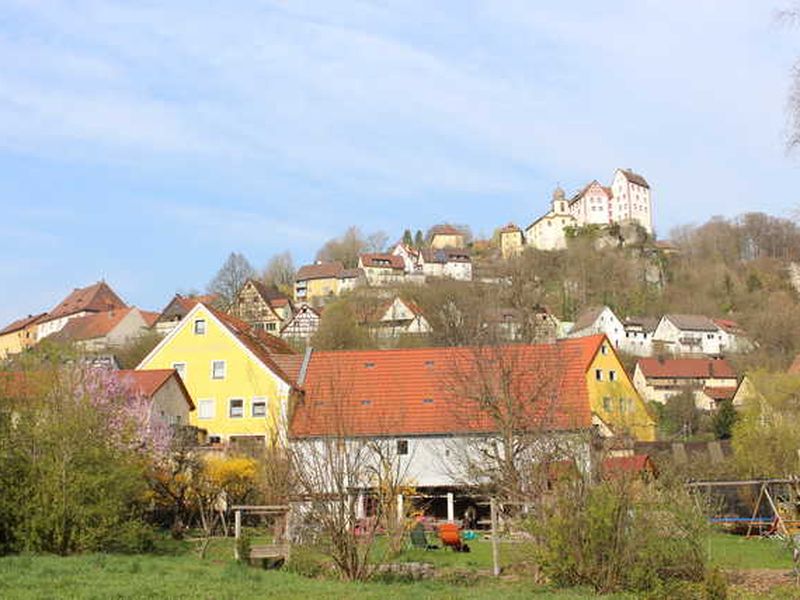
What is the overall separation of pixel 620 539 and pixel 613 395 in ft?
109

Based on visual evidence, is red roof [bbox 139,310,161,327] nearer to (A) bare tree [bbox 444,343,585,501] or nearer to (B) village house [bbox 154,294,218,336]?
(B) village house [bbox 154,294,218,336]

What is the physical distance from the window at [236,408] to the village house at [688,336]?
80.6m

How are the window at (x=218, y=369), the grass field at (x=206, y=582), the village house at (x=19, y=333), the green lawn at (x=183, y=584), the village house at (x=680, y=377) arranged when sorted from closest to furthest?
the green lawn at (x=183, y=584)
the grass field at (x=206, y=582)
the window at (x=218, y=369)
the village house at (x=680, y=377)
the village house at (x=19, y=333)

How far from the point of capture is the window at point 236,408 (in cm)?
4131

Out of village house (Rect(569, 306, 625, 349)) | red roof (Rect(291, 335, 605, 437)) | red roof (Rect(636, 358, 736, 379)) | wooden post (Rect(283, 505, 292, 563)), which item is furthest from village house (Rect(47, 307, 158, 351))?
wooden post (Rect(283, 505, 292, 563))

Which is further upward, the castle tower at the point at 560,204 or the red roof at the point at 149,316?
the castle tower at the point at 560,204

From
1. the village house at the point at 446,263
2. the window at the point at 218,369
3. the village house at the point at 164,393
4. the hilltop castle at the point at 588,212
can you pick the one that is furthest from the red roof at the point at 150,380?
the hilltop castle at the point at 588,212

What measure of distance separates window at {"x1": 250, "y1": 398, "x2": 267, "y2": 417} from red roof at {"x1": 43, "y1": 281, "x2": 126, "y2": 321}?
94.3m

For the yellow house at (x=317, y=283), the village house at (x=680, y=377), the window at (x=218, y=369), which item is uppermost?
the yellow house at (x=317, y=283)

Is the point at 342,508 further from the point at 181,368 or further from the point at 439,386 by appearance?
the point at 181,368

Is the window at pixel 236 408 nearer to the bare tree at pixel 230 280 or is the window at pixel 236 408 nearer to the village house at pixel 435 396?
the village house at pixel 435 396

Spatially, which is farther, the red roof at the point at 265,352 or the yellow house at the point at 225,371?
the red roof at the point at 265,352

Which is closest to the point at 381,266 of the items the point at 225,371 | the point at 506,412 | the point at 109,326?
the point at 109,326

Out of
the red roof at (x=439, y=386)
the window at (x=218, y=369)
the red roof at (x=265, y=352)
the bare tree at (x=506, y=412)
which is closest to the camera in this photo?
the bare tree at (x=506, y=412)
